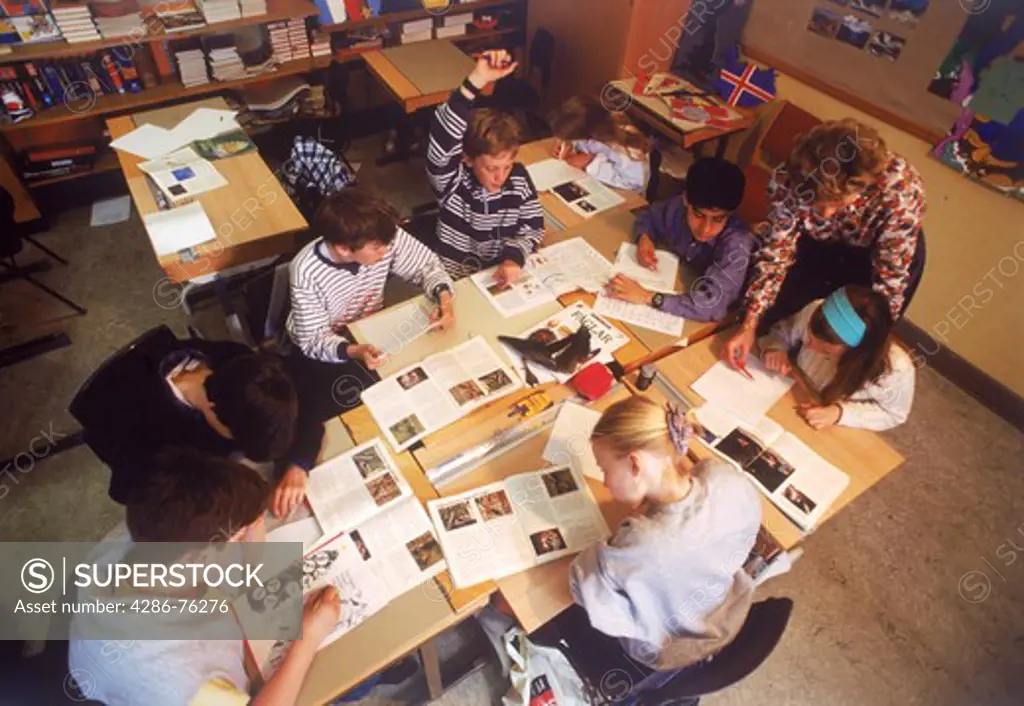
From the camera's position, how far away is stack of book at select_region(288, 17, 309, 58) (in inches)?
158

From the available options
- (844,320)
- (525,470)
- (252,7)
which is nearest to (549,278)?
(525,470)

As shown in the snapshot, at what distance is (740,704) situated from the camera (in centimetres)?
222

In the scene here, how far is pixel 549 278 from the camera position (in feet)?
8.08

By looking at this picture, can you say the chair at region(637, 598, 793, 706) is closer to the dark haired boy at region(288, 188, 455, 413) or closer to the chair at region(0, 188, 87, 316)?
the dark haired boy at region(288, 188, 455, 413)

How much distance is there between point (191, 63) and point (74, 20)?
0.61 meters

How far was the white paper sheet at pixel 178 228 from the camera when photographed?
8.30 feet

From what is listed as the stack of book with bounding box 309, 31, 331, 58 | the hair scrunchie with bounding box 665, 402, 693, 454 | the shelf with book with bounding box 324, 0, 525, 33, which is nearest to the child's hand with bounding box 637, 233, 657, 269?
the hair scrunchie with bounding box 665, 402, 693, 454

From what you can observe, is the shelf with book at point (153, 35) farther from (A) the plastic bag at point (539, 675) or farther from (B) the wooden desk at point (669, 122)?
(A) the plastic bag at point (539, 675)

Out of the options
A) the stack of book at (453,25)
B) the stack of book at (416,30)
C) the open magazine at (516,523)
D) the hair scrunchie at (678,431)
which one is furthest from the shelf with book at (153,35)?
the hair scrunchie at (678,431)

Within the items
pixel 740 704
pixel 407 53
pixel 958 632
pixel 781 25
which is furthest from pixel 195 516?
pixel 781 25

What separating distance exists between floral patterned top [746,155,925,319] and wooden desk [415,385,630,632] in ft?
2.53

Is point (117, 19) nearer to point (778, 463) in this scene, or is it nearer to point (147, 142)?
point (147, 142)

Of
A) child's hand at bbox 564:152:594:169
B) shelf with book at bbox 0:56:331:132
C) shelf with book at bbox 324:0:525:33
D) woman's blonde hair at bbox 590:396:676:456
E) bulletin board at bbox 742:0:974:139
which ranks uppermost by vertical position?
bulletin board at bbox 742:0:974:139

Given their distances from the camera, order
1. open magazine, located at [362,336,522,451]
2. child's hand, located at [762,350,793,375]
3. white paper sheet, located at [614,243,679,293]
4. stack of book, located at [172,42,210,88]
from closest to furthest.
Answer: open magazine, located at [362,336,522,451]
child's hand, located at [762,350,793,375]
white paper sheet, located at [614,243,679,293]
stack of book, located at [172,42,210,88]
